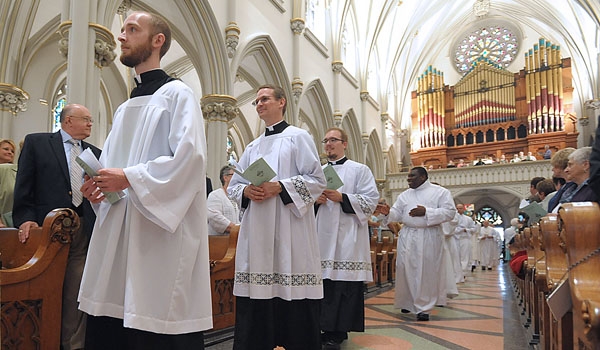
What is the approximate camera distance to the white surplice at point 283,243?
3035 mm

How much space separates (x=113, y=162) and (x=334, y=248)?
242 centimetres

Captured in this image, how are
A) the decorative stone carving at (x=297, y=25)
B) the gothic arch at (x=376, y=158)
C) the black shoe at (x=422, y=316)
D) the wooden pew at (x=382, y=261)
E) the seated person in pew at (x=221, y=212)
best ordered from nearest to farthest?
the seated person in pew at (x=221, y=212)
the black shoe at (x=422, y=316)
the wooden pew at (x=382, y=261)
the decorative stone carving at (x=297, y=25)
the gothic arch at (x=376, y=158)

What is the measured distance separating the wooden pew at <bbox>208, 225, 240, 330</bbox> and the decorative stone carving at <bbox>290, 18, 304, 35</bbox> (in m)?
10.4

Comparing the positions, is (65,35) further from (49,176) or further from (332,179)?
(332,179)

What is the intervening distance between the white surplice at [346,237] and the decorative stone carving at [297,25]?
405 inches

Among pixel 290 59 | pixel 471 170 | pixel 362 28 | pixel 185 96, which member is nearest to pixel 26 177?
pixel 185 96

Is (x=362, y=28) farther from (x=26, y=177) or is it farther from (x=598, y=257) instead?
(x=598, y=257)

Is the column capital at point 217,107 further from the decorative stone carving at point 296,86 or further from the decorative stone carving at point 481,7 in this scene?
the decorative stone carving at point 481,7

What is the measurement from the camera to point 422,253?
5.76 meters

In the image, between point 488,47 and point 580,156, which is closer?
point 580,156

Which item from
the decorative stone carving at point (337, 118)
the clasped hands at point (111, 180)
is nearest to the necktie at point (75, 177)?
the clasped hands at point (111, 180)

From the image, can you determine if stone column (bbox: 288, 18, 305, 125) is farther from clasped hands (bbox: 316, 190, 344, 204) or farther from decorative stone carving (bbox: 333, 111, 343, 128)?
clasped hands (bbox: 316, 190, 344, 204)

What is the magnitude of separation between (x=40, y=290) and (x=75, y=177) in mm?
897

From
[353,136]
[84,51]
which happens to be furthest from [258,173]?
[353,136]
